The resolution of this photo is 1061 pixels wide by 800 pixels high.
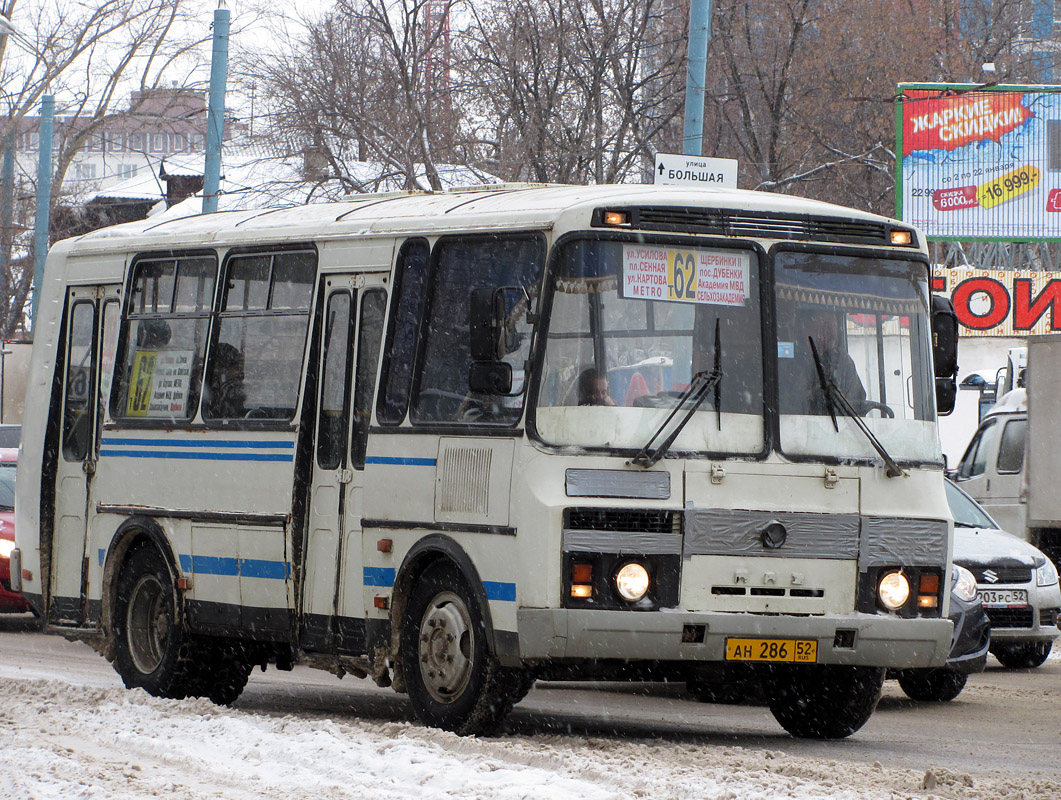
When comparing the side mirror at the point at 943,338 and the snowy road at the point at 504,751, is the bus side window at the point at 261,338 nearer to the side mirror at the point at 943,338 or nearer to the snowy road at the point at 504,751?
the snowy road at the point at 504,751

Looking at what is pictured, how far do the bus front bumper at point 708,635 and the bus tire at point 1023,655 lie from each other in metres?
6.11

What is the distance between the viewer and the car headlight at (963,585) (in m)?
12.1

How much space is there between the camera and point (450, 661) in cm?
907

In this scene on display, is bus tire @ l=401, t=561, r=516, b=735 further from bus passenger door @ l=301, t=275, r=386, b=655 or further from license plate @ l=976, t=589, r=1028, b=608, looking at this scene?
license plate @ l=976, t=589, r=1028, b=608

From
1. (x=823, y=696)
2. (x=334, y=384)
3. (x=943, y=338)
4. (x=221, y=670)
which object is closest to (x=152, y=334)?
(x=334, y=384)

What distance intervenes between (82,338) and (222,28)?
12295 millimetres

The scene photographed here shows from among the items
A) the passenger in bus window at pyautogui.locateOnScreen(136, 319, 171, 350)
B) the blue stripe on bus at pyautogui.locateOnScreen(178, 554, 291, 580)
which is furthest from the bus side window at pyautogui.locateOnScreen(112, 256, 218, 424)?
the blue stripe on bus at pyautogui.locateOnScreen(178, 554, 291, 580)

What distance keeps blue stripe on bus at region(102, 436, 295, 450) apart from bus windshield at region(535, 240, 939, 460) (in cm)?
221

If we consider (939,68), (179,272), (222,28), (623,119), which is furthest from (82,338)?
(939,68)

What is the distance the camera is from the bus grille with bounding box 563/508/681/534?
333 inches

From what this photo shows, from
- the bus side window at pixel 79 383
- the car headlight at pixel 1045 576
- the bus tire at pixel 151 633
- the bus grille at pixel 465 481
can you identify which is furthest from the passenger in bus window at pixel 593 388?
the car headlight at pixel 1045 576

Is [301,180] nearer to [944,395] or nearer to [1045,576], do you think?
[1045,576]

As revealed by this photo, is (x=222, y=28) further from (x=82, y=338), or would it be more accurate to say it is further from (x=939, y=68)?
(x=939, y=68)

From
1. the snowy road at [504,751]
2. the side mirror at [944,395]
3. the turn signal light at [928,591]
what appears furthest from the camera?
the side mirror at [944,395]
